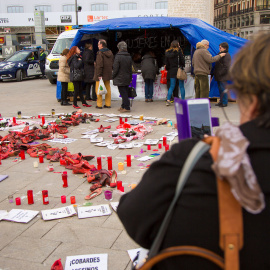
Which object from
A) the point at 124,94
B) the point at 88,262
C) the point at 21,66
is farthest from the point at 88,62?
the point at 21,66

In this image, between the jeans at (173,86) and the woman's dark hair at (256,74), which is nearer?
the woman's dark hair at (256,74)

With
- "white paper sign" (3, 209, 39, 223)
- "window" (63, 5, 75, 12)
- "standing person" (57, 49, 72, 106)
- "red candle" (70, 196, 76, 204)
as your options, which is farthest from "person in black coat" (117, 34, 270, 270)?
"window" (63, 5, 75, 12)

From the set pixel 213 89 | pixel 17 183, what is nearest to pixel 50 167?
pixel 17 183

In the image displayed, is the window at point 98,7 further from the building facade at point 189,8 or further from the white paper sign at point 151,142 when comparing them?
the white paper sign at point 151,142

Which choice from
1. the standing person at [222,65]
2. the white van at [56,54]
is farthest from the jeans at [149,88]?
the white van at [56,54]

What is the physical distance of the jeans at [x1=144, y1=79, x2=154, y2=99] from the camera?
38.7ft

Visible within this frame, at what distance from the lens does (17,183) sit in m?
5.11

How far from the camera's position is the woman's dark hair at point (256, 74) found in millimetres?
1146

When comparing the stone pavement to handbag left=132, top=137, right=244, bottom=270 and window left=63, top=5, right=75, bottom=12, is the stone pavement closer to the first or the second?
handbag left=132, top=137, right=244, bottom=270

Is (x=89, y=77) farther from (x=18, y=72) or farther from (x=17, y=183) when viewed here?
(x=18, y=72)

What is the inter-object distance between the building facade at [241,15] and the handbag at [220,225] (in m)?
59.3

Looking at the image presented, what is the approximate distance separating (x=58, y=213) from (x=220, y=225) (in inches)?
124

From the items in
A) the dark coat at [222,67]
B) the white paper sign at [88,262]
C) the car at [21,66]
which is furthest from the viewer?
the car at [21,66]

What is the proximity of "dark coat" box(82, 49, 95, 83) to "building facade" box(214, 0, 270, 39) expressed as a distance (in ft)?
165
